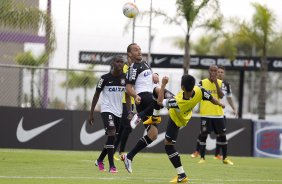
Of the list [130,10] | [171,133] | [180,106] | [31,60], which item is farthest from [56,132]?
[180,106]

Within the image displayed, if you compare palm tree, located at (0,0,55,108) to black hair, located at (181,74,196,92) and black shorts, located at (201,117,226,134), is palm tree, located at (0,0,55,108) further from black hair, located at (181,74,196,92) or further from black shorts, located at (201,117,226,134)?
black hair, located at (181,74,196,92)

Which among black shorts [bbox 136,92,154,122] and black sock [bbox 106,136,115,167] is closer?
black shorts [bbox 136,92,154,122]

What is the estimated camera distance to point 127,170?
15.0 meters

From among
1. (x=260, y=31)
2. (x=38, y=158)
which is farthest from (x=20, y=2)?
(x=260, y=31)

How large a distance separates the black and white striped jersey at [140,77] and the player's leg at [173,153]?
1.83 meters

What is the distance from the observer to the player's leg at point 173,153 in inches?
522

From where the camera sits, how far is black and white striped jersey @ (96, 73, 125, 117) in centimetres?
1599

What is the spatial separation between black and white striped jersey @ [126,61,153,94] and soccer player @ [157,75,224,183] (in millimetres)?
1827

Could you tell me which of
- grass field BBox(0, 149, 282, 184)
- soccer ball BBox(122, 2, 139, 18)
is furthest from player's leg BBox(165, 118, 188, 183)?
soccer ball BBox(122, 2, 139, 18)

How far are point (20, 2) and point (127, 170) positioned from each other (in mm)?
9628

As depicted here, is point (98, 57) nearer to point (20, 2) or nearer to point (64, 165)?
point (20, 2)

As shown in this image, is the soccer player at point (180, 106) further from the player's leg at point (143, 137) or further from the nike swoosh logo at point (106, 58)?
the nike swoosh logo at point (106, 58)

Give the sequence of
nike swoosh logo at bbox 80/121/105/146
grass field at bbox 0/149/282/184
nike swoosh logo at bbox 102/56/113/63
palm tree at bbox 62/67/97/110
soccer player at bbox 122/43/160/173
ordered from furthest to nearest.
Answer: 1. palm tree at bbox 62/67/97/110
2. nike swoosh logo at bbox 102/56/113/63
3. nike swoosh logo at bbox 80/121/105/146
4. soccer player at bbox 122/43/160/173
5. grass field at bbox 0/149/282/184

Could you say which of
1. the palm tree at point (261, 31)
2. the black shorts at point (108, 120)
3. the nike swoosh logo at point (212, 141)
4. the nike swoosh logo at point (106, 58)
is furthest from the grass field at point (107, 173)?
the palm tree at point (261, 31)
